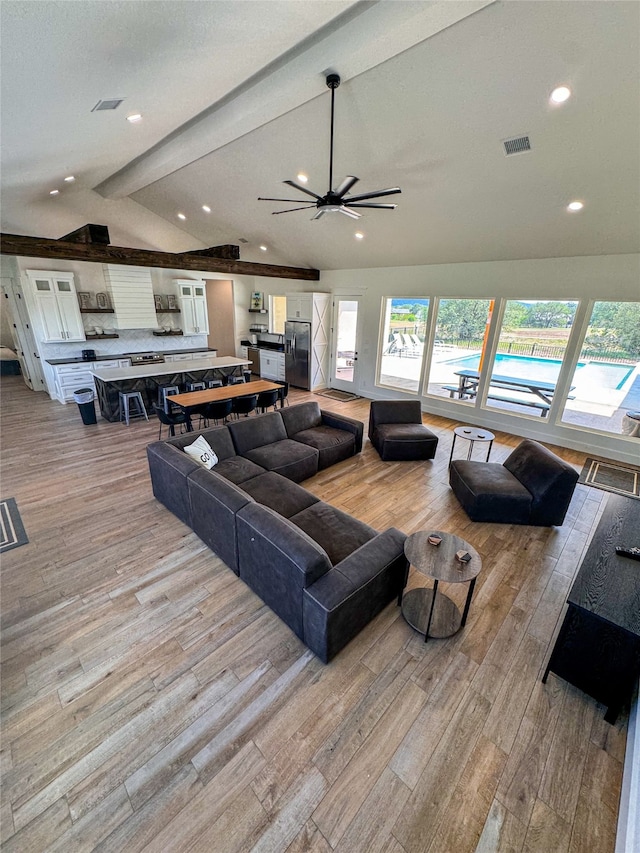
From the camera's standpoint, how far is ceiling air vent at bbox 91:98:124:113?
9.07 feet

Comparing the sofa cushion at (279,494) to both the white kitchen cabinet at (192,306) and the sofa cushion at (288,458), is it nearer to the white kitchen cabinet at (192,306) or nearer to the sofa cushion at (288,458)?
the sofa cushion at (288,458)

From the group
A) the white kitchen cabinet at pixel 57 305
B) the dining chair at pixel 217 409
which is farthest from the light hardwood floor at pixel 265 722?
the white kitchen cabinet at pixel 57 305

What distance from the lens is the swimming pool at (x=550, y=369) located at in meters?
5.72

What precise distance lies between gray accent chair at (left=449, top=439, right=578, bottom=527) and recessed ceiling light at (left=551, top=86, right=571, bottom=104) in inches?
128

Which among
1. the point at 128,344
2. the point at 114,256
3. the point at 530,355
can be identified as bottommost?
the point at 128,344

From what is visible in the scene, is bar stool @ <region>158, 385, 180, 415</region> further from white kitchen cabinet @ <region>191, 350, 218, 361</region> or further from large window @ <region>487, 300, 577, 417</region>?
large window @ <region>487, 300, 577, 417</region>

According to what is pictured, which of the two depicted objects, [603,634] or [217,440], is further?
[217,440]

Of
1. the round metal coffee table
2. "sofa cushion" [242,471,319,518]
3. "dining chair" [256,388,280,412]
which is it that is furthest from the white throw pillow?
"dining chair" [256,388,280,412]

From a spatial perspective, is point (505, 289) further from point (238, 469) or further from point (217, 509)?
point (217, 509)

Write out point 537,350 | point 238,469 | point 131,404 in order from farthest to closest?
point 131,404 < point 537,350 < point 238,469

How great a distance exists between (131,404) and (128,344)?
2486mm

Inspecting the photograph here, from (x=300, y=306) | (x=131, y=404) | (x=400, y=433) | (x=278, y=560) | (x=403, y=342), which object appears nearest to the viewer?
(x=278, y=560)

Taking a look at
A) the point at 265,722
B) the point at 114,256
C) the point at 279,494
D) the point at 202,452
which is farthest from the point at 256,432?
the point at 114,256

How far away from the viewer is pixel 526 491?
12.5ft
